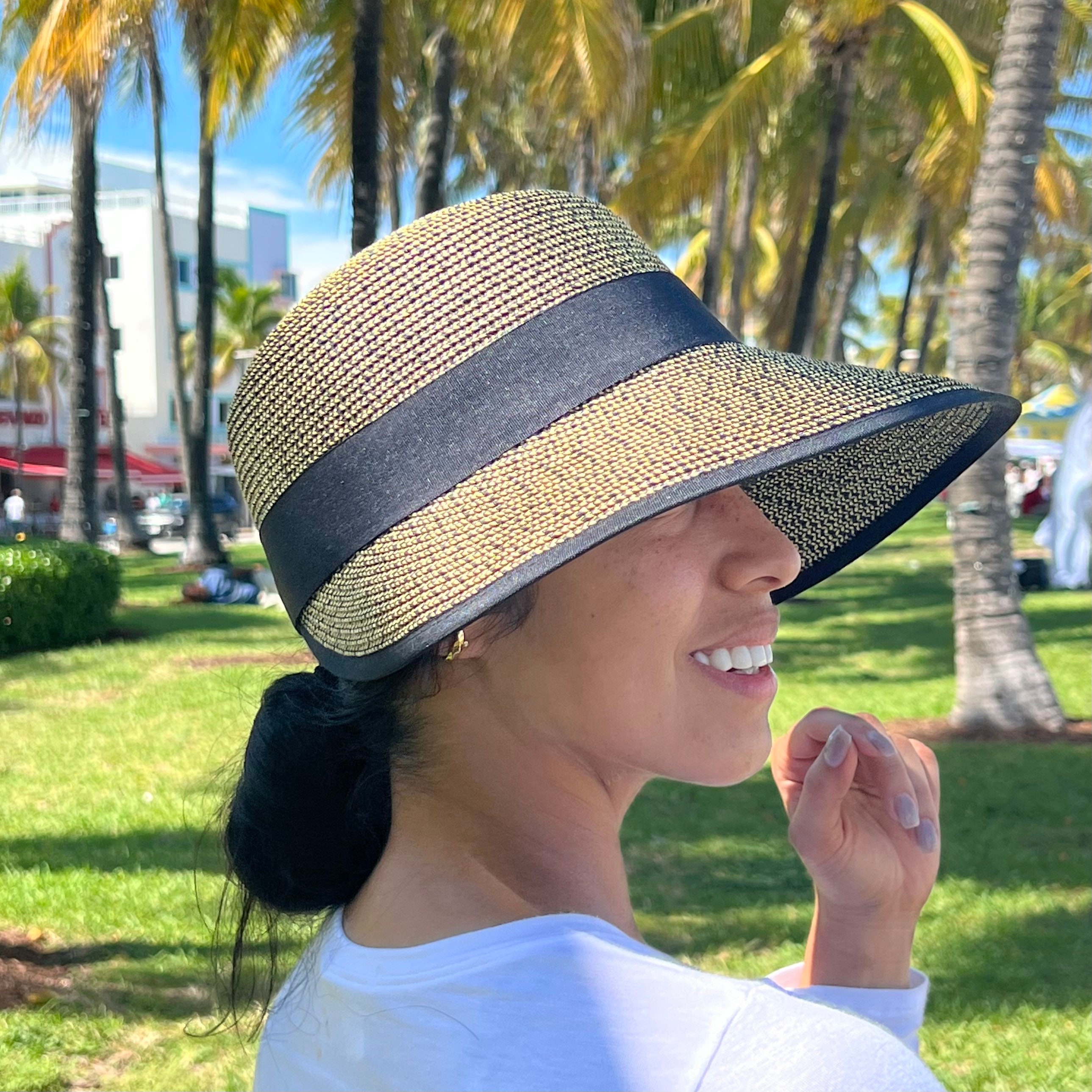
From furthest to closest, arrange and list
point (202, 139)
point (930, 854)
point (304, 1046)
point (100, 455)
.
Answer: point (100, 455)
point (202, 139)
point (930, 854)
point (304, 1046)

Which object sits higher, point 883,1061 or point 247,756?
point 883,1061

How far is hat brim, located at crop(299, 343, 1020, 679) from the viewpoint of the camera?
3.79 ft

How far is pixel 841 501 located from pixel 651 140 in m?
15.0

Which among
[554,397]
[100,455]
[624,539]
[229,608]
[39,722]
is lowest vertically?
[100,455]

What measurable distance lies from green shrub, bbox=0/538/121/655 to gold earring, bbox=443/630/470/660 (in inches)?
492

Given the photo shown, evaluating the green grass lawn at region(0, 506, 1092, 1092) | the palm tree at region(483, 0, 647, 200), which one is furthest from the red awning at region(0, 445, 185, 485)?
the green grass lawn at region(0, 506, 1092, 1092)

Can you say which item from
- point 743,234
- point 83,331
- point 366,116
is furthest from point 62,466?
point 366,116

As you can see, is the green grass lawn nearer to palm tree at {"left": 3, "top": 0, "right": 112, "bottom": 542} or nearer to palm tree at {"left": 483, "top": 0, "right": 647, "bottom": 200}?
palm tree at {"left": 483, "top": 0, "right": 647, "bottom": 200}

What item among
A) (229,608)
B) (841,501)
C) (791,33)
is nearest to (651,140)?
(791,33)

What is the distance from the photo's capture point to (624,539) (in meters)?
1.23

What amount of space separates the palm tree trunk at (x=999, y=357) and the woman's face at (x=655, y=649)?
6.79m

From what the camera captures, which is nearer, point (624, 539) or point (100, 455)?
point (624, 539)

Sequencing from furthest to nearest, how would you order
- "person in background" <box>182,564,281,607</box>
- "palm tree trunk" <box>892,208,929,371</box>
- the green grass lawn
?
"palm tree trunk" <box>892,208,929,371</box> < "person in background" <box>182,564,281,607</box> < the green grass lawn

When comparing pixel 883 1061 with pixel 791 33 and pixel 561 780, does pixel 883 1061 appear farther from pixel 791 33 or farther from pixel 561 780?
pixel 791 33
